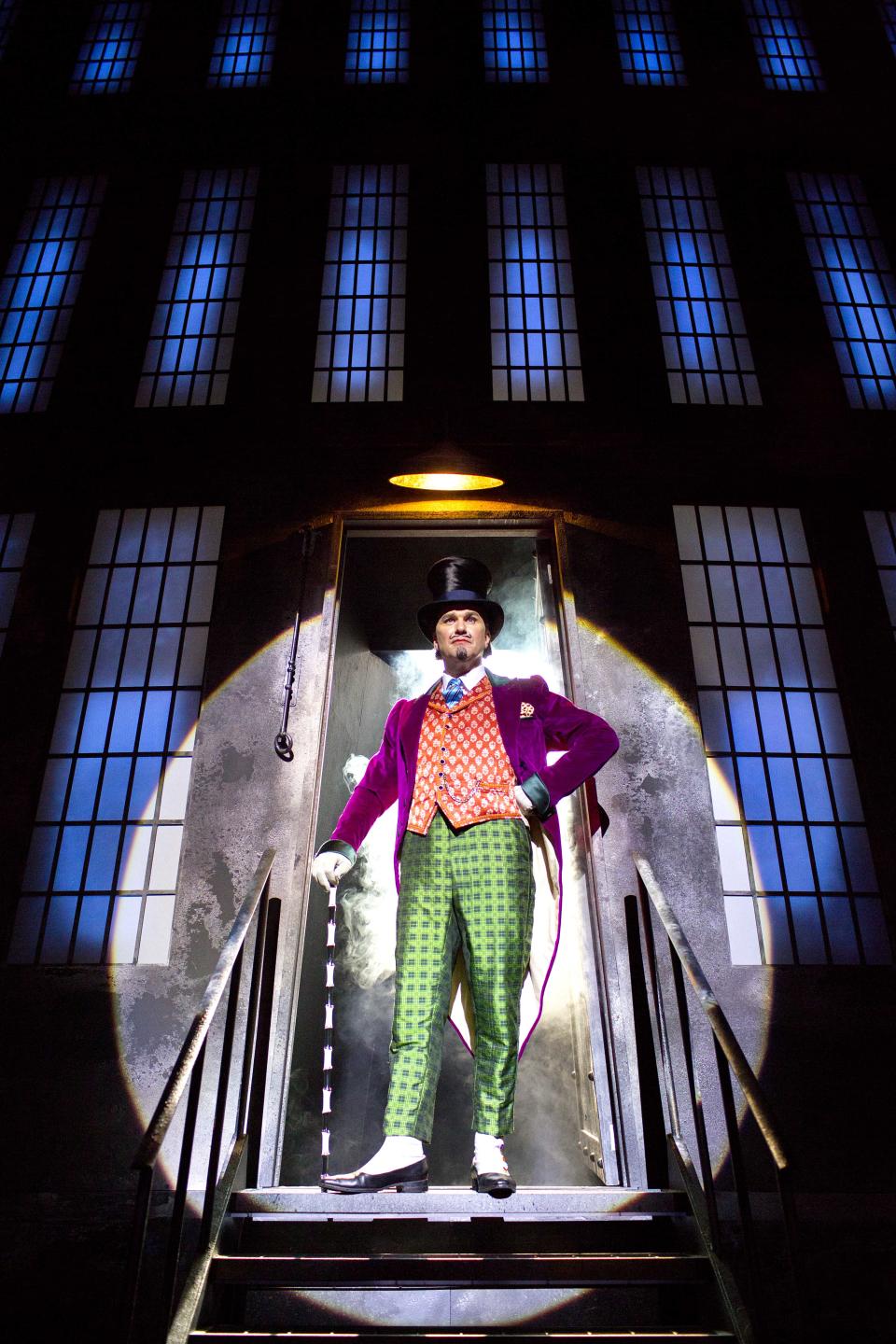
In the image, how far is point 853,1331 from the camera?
3230 mm

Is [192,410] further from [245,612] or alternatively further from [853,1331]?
[853,1331]

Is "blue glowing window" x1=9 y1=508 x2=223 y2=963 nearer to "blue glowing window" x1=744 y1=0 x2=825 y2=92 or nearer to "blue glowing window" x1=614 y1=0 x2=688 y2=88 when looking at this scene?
"blue glowing window" x1=614 y1=0 x2=688 y2=88

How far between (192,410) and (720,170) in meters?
5.04

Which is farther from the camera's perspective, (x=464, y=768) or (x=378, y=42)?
(x=378, y=42)

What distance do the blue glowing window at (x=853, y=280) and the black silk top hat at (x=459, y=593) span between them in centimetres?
406

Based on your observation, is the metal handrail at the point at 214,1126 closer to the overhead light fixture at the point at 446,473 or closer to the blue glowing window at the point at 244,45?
the overhead light fixture at the point at 446,473

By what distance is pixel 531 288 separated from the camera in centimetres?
732

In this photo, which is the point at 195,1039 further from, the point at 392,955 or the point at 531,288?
the point at 531,288

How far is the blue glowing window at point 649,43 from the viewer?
8.48m

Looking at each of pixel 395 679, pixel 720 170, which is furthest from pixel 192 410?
pixel 720 170

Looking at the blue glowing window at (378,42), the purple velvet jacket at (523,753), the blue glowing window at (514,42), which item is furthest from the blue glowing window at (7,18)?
the purple velvet jacket at (523,753)

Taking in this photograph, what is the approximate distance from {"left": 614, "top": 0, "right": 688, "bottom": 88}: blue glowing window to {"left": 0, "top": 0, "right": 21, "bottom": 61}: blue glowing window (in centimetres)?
594

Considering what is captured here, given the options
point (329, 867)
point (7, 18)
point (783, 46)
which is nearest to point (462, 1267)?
point (329, 867)

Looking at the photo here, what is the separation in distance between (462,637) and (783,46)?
26.6 feet
